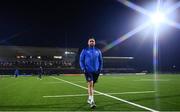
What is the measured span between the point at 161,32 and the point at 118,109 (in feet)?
187

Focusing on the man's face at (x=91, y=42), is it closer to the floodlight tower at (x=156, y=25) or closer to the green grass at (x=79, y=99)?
the green grass at (x=79, y=99)

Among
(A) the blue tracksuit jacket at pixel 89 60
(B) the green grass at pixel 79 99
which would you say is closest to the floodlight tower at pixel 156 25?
(B) the green grass at pixel 79 99

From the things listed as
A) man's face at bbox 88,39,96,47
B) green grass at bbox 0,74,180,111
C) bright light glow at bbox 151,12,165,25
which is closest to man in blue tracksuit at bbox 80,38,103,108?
man's face at bbox 88,39,96,47

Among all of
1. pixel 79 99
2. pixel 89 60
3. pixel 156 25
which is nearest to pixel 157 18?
pixel 156 25

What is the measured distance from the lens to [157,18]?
176 ft

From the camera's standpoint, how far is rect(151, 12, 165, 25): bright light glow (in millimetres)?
52453

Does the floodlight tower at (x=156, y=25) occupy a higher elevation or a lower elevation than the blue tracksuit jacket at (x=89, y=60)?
higher

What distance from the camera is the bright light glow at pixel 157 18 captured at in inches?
2065

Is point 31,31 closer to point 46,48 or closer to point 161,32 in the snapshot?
point 46,48

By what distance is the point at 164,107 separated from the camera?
26.4 feet

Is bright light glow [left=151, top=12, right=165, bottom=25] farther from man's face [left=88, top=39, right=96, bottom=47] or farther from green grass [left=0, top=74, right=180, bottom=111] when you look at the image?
man's face [left=88, top=39, right=96, bottom=47]

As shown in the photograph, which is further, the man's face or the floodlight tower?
the floodlight tower

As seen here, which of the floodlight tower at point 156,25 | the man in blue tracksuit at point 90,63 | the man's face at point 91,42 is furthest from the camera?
the floodlight tower at point 156,25

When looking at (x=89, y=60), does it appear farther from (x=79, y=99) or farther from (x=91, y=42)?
(x=79, y=99)
